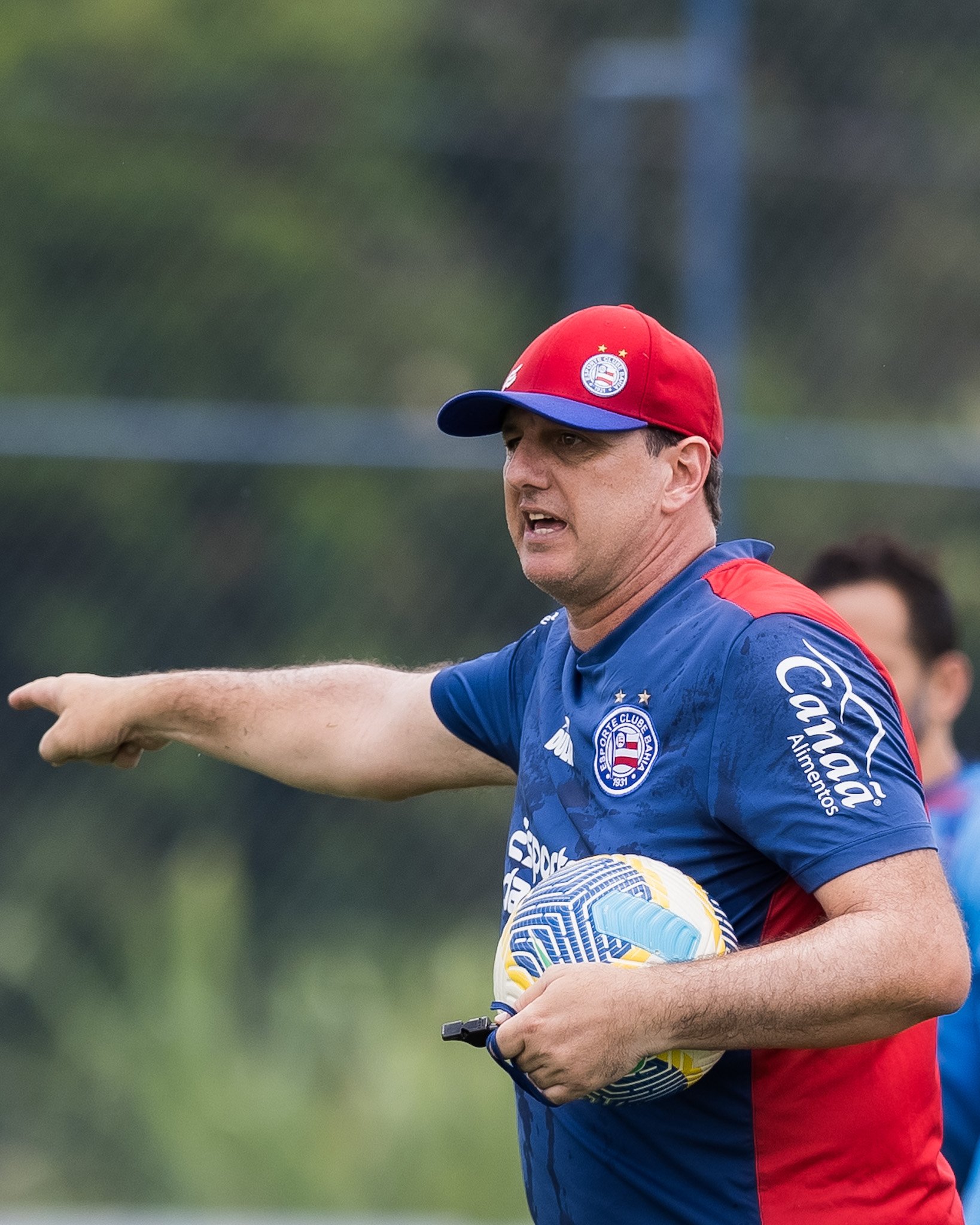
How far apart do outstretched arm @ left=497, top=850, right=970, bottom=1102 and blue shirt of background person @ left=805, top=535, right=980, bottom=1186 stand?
138cm

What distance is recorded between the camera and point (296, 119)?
9.64 metres

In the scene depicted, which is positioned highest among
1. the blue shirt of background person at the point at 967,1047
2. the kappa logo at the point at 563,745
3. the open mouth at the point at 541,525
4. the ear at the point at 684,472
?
the ear at the point at 684,472

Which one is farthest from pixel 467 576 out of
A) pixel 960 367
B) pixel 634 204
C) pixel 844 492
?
pixel 960 367

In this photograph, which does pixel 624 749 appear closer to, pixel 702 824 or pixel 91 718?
pixel 702 824

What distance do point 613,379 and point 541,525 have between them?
0.30m

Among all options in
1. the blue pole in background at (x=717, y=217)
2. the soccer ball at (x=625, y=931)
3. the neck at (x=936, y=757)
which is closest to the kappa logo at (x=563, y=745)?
the soccer ball at (x=625, y=931)

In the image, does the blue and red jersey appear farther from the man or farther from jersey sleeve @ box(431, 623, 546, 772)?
jersey sleeve @ box(431, 623, 546, 772)

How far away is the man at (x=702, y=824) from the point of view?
241 cm

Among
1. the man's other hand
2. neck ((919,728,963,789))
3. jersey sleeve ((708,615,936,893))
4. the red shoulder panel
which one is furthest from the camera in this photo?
neck ((919,728,963,789))

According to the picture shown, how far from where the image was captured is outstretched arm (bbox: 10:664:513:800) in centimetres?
359

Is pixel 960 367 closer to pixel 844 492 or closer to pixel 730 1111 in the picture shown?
pixel 844 492

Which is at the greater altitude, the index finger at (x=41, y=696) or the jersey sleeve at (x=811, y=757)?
the index finger at (x=41, y=696)

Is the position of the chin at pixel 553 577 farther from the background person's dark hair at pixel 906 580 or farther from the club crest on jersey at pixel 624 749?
the background person's dark hair at pixel 906 580

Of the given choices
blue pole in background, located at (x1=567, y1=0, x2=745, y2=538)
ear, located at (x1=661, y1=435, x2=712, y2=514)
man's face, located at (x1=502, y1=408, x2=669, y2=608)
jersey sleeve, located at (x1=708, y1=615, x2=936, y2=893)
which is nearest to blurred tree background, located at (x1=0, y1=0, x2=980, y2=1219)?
blue pole in background, located at (x1=567, y1=0, x2=745, y2=538)
